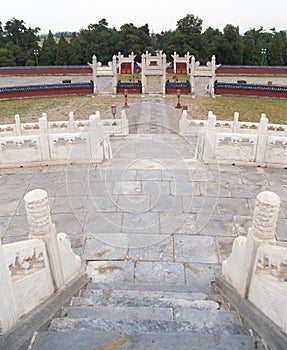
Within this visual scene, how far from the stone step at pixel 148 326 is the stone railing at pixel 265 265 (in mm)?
337

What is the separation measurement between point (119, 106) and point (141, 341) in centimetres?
1706

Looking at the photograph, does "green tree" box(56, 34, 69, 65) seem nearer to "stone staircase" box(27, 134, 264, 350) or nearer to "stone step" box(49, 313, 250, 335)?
"stone staircase" box(27, 134, 264, 350)

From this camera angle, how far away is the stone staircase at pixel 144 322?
260 centimetres

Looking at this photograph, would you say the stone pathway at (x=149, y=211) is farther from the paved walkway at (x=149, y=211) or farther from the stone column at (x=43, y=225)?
the stone column at (x=43, y=225)

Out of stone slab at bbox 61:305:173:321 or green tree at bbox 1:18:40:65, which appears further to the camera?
green tree at bbox 1:18:40:65

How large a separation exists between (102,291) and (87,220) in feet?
6.40

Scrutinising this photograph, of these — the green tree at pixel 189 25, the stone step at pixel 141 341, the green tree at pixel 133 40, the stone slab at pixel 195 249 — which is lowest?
the stone slab at pixel 195 249

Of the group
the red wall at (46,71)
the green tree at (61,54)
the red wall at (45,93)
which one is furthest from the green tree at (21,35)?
the red wall at (45,93)

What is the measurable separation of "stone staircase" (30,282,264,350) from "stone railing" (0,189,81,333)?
285mm

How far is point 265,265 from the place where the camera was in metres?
3.04

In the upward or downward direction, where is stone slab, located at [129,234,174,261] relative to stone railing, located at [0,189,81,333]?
downward

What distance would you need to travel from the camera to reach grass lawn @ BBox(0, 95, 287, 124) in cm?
1670

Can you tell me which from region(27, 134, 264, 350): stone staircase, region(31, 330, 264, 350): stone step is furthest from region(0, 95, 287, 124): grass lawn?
region(31, 330, 264, 350): stone step

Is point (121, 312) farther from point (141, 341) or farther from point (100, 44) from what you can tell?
point (100, 44)
